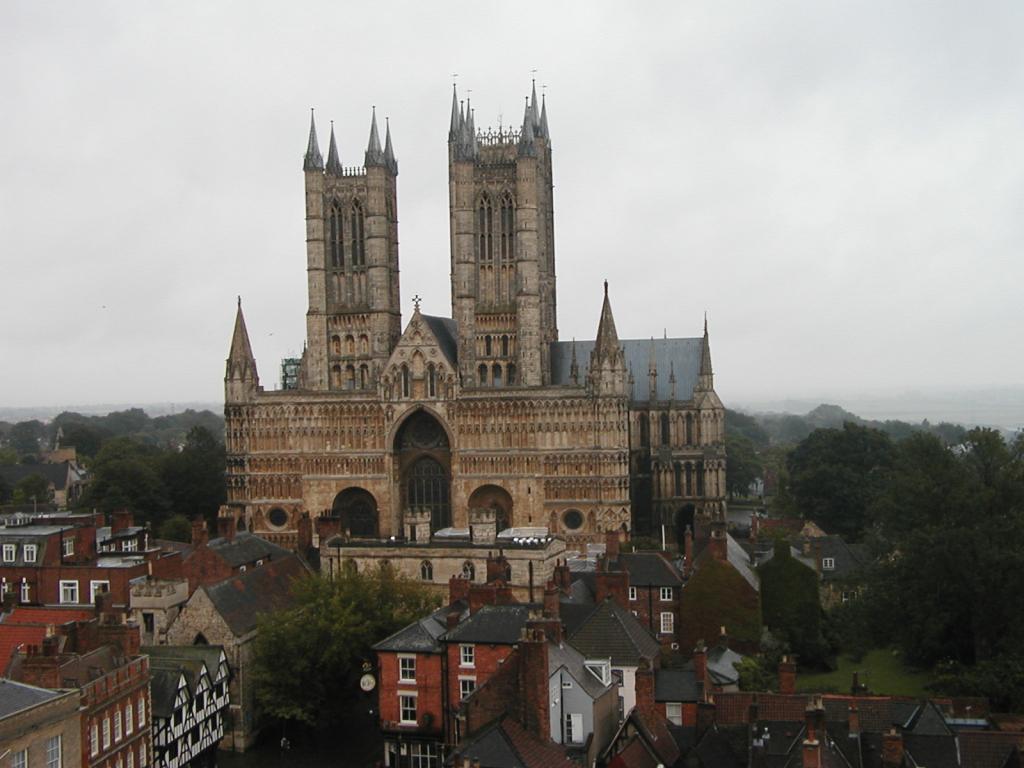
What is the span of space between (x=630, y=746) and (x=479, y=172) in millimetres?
58945

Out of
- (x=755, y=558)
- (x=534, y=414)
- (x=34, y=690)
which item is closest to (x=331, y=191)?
(x=534, y=414)

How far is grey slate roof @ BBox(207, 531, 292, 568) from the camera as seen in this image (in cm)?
5306

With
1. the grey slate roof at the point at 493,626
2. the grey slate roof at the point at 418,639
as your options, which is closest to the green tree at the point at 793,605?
the grey slate roof at the point at 493,626

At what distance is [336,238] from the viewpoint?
88375mm

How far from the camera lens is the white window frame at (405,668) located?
39.2 meters

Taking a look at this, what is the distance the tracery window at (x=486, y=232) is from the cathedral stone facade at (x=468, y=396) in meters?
0.10

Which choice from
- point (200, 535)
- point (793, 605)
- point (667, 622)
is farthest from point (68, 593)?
point (793, 605)

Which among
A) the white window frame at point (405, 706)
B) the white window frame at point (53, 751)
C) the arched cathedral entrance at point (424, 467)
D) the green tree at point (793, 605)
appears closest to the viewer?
the white window frame at point (53, 751)

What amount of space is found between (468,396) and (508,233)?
12917 millimetres

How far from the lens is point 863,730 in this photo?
1318 inches

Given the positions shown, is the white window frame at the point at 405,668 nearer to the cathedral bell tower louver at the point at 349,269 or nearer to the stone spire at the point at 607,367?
the stone spire at the point at 607,367

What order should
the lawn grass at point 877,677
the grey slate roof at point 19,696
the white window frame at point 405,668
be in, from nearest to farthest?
1. the grey slate roof at point 19,696
2. the white window frame at point 405,668
3. the lawn grass at point 877,677

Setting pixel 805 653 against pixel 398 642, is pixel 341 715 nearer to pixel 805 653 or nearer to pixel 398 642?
pixel 398 642

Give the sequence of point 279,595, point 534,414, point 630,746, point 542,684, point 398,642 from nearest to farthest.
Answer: point 542,684 < point 630,746 < point 398,642 < point 279,595 < point 534,414
